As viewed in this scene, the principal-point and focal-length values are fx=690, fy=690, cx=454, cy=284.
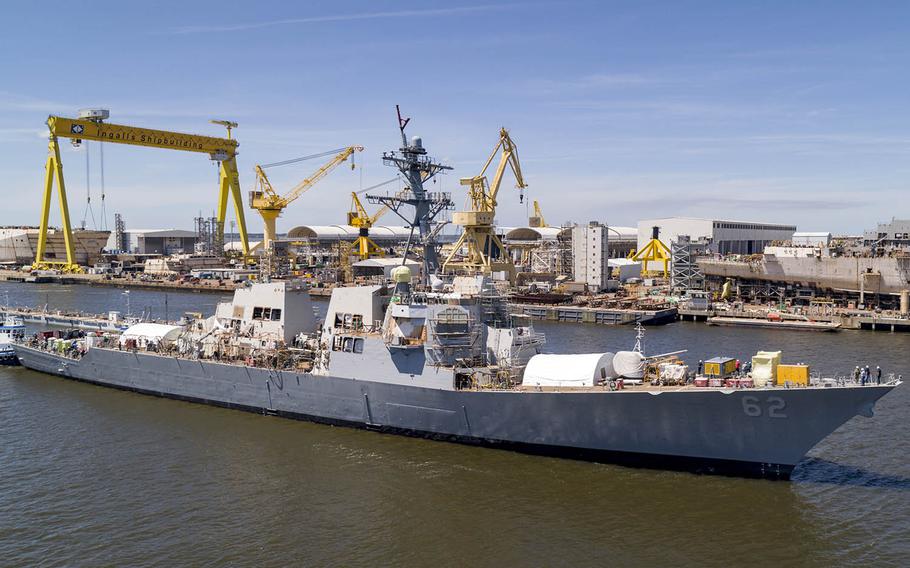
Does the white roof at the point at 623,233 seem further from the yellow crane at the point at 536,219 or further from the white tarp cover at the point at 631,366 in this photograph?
the white tarp cover at the point at 631,366

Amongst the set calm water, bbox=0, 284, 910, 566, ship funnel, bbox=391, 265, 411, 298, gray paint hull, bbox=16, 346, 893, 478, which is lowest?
calm water, bbox=0, 284, 910, 566

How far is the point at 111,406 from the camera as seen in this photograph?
92.8 ft

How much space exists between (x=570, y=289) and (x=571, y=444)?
4973 cm

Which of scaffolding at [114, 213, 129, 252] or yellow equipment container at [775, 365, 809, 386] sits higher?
scaffolding at [114, 213, 129, 252]

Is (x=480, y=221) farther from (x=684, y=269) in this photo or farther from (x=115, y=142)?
(x=115, y=142)

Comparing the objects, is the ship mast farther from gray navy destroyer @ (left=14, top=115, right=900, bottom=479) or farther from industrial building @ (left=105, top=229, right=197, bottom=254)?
industrial building @ (left=105, top=229, right=197, bottom=254)

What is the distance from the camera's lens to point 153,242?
124688mm

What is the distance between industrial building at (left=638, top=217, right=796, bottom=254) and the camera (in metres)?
84.8

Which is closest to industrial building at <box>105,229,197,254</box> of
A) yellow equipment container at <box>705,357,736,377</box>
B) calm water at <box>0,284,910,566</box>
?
calm water at <box>0,284,910,566</box>

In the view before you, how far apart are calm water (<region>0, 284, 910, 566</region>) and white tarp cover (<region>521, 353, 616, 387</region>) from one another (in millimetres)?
2428

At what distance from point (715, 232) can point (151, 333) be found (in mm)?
71342

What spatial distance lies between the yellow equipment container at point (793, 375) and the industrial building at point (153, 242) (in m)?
118

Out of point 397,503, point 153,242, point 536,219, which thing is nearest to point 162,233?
point 153,242

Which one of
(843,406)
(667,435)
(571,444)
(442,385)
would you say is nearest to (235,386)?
(442,385)
